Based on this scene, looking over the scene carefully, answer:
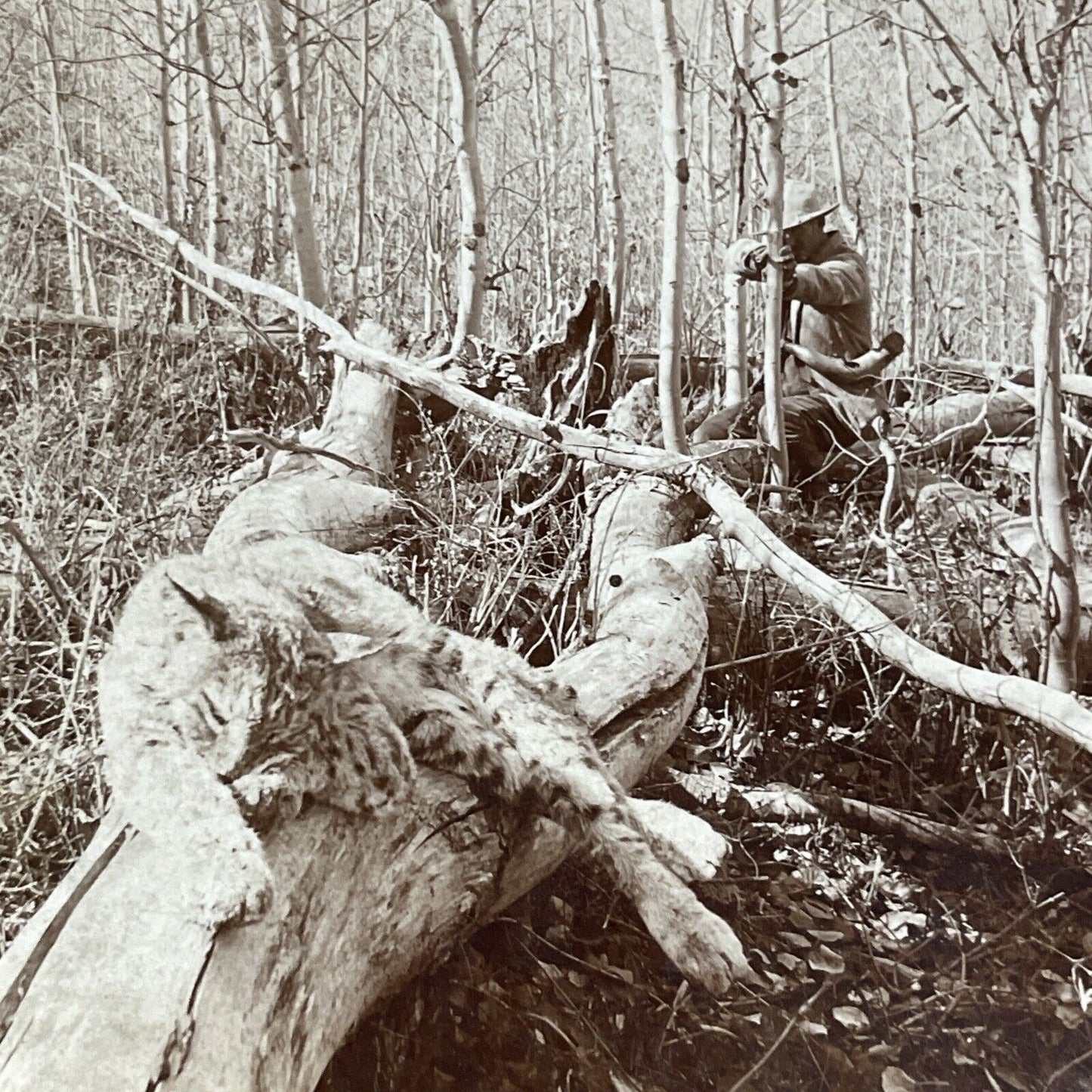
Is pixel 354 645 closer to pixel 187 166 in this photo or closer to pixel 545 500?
pixel 545 500

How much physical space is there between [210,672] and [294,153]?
4786 millimetres

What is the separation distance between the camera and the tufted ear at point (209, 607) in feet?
7.39

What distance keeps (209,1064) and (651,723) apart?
182 cm

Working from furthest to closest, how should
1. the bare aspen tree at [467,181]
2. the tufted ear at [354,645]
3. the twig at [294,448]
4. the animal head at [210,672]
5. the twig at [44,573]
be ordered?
the bare aspen tree at [467,181] < the twig at [294,448] < the twig at [44,573] < the tufted ear at [354,645] < the animal head at [210,672]

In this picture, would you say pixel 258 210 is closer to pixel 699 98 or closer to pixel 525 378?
pixel 699 98

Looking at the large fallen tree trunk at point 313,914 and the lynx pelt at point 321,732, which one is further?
the lynx pelt at point 321,732

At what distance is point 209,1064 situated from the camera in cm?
165

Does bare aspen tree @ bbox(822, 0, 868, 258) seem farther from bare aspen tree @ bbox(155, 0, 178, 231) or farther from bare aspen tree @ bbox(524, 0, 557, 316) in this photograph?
bare aspen tree @ bbox(155, 0, 178, 231)

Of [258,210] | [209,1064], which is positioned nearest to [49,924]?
[209,1064]

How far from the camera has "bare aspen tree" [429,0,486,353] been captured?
5.84 meters

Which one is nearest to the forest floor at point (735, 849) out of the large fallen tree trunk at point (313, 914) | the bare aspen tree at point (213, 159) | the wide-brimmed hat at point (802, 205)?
the large fallen tree trunk at point (313, 914)

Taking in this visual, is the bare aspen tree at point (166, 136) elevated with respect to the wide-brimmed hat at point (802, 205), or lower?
elevated

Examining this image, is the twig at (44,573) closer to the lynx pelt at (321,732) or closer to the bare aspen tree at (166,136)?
the lynx pelt at (321,732)

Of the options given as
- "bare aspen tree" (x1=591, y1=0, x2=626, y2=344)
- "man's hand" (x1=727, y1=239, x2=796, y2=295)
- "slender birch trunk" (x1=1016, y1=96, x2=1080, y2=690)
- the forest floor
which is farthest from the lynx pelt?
"bare aspen tree" (x1=591, y1=0, x2=626, y2=344)
